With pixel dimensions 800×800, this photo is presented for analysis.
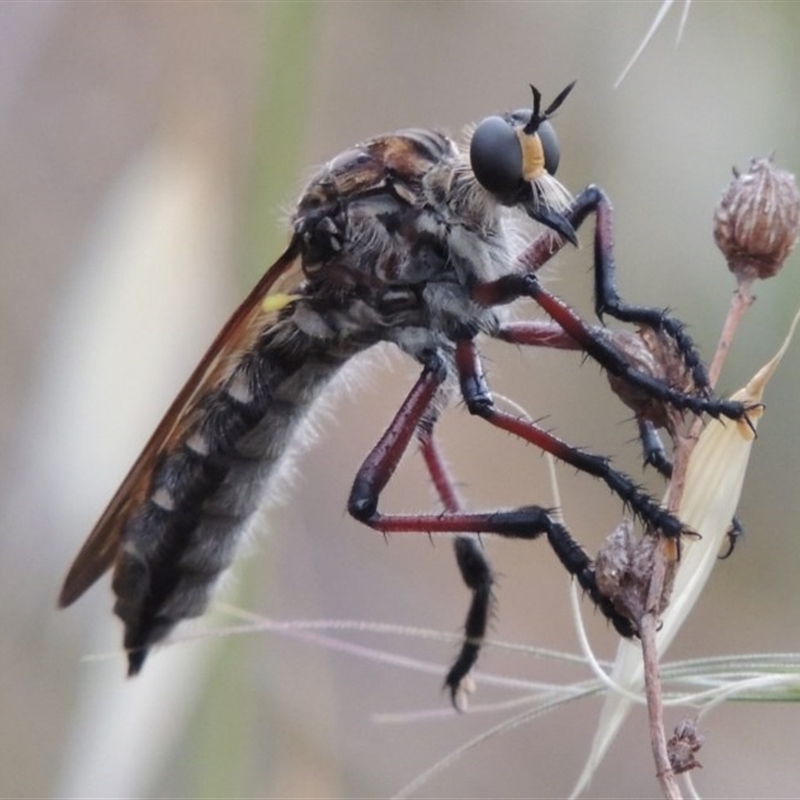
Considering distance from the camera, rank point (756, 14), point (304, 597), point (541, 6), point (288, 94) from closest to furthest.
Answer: point (288, 94)
point (756, 14)
point (541, 6)
point (304, 597)

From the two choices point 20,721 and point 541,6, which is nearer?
Result: point 20,721

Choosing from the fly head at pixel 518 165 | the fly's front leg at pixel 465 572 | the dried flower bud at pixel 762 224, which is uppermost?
the fly head at pixel 518 165

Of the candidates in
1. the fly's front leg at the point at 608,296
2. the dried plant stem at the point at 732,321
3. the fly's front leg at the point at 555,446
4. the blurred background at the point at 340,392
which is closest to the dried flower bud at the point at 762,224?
the dried plant stem at the point at 732,321

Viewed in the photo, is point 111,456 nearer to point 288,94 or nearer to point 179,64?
point 288,94

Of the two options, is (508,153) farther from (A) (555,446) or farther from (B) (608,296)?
(A) (555,446)

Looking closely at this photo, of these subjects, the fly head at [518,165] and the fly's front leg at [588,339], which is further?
the fly head at [518,165]

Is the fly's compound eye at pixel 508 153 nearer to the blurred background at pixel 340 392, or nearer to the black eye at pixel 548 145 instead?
the black eye at pixel 548 145

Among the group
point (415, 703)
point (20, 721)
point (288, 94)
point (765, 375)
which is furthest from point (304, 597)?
point (765, 375)

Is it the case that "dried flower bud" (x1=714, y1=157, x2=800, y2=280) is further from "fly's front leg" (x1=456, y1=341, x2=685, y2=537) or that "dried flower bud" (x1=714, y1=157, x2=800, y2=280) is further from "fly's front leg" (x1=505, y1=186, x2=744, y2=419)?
"fly's front leg" (x1=456, y1=341, x2=685, y2=537)
